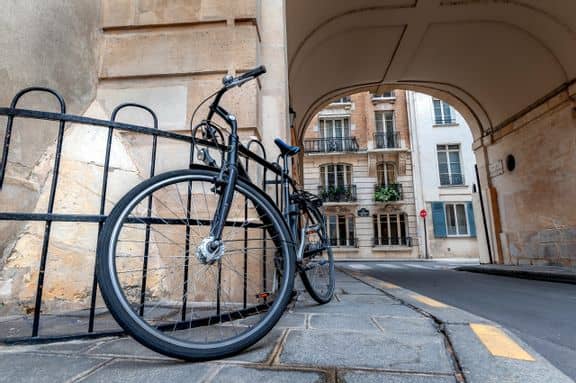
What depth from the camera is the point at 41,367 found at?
1100 mm

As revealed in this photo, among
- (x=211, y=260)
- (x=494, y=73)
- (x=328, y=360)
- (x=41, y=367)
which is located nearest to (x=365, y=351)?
(x=328, y=360)

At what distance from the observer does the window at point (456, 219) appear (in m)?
18.0

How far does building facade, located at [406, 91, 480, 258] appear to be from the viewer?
1778 centimetres

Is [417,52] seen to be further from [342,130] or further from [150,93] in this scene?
[342,130]

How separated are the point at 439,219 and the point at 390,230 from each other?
274 cm

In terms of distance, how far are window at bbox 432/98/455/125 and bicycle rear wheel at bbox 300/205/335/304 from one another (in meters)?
19.0

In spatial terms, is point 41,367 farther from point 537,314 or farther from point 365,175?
point 365,175

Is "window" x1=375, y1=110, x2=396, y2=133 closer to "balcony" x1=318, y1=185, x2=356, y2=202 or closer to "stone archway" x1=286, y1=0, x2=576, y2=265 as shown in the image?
"balcony" x1=318, y1=185, x2=356, y2=202

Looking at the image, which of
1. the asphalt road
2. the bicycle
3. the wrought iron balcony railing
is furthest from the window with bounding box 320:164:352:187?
the bicycle

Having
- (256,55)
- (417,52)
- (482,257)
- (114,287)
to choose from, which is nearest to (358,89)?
(417,52)

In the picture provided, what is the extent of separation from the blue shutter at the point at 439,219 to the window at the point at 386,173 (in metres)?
2.80

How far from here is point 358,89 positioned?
9133mm

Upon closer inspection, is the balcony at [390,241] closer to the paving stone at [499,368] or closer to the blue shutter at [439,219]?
the blue shutter at [439,219]

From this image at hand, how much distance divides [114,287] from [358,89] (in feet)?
29.7
